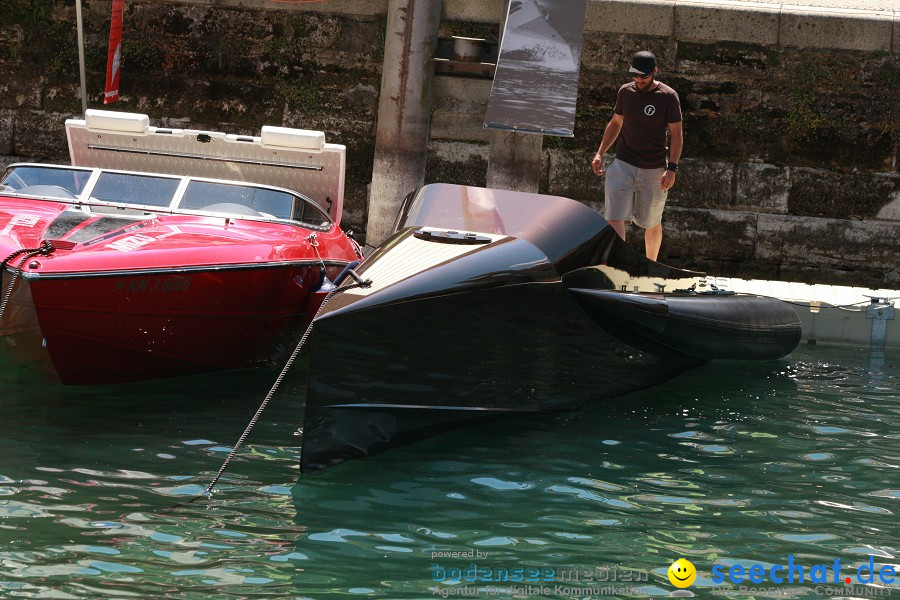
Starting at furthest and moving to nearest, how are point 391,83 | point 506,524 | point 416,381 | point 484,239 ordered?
point 391,83 → point 484,239 → point 416,381 → point 506,524

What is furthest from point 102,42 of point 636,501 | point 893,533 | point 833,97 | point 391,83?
point 893,533

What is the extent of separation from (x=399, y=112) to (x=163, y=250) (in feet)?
15.2

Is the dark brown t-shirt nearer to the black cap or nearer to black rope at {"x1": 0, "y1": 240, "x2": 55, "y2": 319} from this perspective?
the black cap

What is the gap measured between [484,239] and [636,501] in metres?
1.62

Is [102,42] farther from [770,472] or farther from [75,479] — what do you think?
[770,472]

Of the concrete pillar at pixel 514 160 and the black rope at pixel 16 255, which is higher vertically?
the concrete pillar at pixel 514 160

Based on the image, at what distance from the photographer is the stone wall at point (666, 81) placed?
10969 mm

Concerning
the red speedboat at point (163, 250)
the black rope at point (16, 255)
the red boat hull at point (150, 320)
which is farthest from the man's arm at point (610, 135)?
the black rope at point (16, 255)

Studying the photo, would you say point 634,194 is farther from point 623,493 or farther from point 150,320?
point 150,320

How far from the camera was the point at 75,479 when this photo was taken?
16.8 ft

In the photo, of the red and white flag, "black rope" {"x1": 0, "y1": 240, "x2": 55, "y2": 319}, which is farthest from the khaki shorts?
the red and white flag

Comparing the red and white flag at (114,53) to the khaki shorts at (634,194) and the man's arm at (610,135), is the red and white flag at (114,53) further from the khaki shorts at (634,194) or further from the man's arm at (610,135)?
the khaki shorts at (634,194)

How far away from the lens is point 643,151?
858 cm

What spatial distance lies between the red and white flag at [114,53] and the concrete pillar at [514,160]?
354 centimetres
